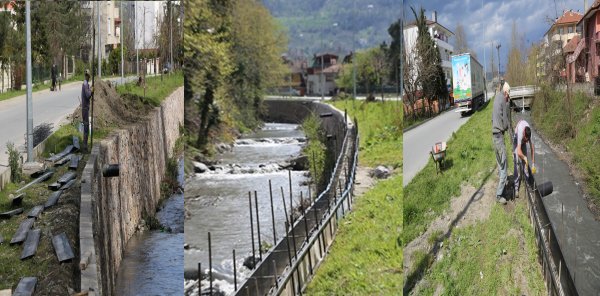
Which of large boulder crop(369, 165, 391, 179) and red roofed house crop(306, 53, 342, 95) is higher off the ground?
red roofed house crop(306, 53, 342, 95)

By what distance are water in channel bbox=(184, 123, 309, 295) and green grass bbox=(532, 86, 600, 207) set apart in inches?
56.5

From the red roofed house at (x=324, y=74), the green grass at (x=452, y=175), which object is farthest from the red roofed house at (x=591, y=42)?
the red roofed house at (x=324, y=74)

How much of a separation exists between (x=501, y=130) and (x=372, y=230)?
3.79 ft

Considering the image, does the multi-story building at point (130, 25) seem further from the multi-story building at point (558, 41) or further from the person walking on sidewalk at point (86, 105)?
the multi-story building at point (558, 41)

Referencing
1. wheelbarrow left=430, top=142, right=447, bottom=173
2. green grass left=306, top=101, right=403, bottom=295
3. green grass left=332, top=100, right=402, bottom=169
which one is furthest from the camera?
green grass left=332, top=100, right=402, bottom=169

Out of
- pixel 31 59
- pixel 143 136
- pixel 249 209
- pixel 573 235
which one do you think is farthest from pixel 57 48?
pixel 573 235

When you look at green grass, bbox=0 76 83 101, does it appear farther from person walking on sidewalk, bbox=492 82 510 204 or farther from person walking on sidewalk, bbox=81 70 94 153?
person walking on sidewalk, bbox=492 82 510 204

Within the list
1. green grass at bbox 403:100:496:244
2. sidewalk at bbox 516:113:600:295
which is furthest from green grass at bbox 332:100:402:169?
sidewalk at bbox 516:113:600:295

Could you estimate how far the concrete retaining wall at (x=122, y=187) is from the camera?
4598mm

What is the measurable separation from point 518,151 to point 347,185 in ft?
4.25

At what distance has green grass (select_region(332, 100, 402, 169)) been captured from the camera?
4914 mm

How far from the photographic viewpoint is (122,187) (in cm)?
570

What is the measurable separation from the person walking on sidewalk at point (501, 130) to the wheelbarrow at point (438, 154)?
0.48 metres

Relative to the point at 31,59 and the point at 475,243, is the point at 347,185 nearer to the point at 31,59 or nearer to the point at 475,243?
the point at 475,243
